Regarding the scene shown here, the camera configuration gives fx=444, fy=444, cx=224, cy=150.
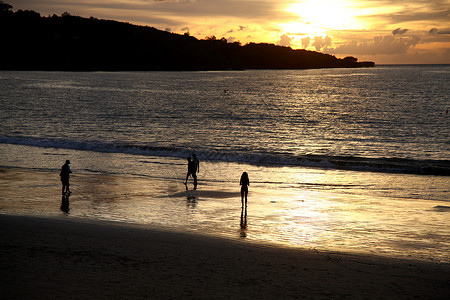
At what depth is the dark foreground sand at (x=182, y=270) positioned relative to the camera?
9289mm

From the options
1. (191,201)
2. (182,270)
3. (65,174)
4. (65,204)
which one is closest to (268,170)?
(191,201)

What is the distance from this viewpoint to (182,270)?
34.8 feet

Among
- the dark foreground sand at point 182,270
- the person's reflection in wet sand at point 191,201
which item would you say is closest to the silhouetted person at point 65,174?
the person's reflection in wet sand at point 191,201

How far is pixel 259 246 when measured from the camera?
1297 cm

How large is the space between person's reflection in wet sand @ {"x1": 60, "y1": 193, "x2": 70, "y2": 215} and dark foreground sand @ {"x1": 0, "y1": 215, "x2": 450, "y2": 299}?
11.2 ft

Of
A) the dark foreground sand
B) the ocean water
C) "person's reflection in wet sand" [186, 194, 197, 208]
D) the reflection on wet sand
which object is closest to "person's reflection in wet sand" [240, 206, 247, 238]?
the reflection on wet sand

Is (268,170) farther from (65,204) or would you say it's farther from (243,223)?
(65,204)

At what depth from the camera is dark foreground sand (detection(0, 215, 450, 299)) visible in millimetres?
9289

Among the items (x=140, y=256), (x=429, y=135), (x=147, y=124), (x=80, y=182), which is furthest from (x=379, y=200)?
(x=147, y=124)

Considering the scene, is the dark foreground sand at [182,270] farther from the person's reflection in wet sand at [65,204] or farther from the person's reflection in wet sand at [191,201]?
the person's reflection in wet sand at [191,201]

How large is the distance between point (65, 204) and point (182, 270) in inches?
386

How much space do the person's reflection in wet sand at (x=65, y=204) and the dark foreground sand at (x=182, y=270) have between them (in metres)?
3.40

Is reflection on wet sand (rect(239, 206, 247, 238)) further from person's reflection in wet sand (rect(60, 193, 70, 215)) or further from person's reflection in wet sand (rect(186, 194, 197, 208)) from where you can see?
person's reflection in wet sand (rect(60, 193, 70, 215))

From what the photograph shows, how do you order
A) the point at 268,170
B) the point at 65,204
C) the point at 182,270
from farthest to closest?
the point at 268,170 < the point at 65,204 < the point at 182,270
